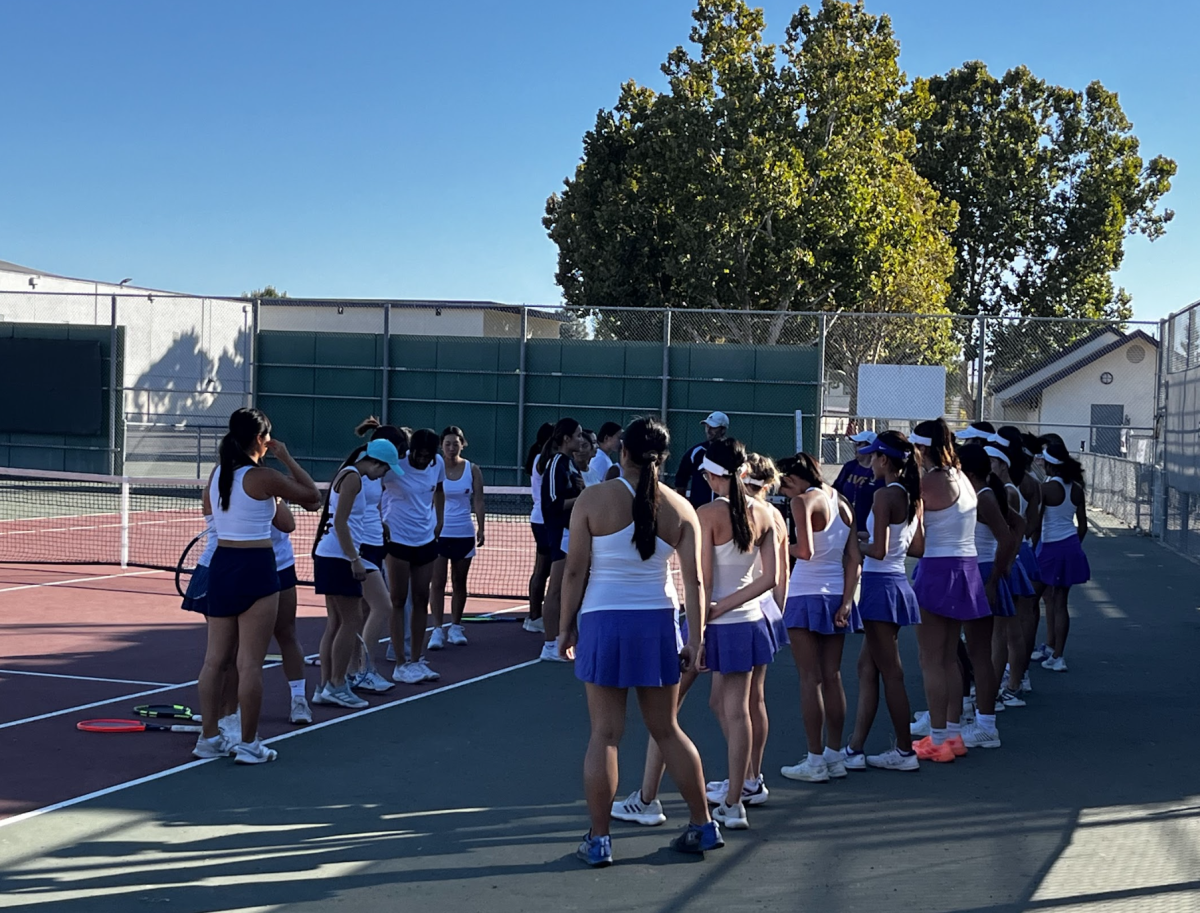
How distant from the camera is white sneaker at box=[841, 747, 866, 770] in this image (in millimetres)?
7172

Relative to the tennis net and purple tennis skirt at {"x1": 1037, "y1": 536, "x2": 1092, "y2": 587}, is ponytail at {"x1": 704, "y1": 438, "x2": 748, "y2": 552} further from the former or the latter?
the tennis net

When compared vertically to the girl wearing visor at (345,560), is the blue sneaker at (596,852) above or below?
below

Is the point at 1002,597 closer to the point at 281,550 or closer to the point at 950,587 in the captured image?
the point at 950,587

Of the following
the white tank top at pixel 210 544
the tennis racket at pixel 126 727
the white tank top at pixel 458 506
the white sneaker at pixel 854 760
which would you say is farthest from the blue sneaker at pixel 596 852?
the white tank top at pixel 458 506

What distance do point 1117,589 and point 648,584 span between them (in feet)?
35.4

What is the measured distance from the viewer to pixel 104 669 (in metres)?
9.69

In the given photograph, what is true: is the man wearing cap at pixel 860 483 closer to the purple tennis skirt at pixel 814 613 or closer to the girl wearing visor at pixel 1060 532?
the purple tennis skirt at pixel 814 613

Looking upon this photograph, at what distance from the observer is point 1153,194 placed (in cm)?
4925

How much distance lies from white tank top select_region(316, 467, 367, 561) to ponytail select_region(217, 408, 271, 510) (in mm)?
1195

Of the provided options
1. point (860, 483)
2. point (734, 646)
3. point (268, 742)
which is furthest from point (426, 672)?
point (734, 646)

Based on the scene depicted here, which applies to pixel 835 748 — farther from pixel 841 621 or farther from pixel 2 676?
pixel 2 676

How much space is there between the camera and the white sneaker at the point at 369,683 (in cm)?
886

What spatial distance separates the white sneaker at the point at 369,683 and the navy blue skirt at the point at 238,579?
2.06m

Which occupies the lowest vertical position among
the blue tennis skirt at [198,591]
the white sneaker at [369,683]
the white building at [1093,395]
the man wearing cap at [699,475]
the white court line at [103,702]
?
the white court line at [103,702]
